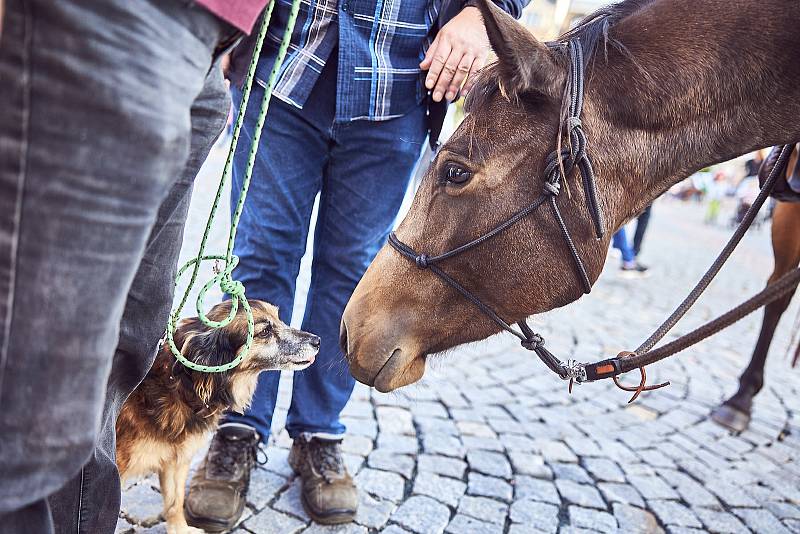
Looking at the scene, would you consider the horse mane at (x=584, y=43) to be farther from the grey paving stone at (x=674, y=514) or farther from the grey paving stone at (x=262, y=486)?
the grey paving stone at (x=674, y=514)

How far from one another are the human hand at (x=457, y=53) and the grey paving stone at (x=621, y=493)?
217 centimetres

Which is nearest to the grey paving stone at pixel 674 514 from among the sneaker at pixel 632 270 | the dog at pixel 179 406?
the dog at pixel 179 406

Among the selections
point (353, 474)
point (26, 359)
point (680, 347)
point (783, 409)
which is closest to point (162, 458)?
point (353, 474)

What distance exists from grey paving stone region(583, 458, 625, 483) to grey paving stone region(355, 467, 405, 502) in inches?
43.7

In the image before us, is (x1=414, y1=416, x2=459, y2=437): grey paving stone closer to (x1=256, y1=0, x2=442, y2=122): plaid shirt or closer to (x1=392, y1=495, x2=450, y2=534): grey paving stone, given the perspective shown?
(x1=392, y1=495, x2=450, y2=534): grey paving stone

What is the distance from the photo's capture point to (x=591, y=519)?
3004mm

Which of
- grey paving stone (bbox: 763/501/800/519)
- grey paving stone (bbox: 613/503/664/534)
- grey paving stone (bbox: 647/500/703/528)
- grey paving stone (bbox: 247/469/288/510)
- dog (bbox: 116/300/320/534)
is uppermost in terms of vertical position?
dog (bbox: 116/300/320/534)

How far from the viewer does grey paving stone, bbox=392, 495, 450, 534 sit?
275cm

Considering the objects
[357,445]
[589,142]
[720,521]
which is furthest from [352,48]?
[720,521]

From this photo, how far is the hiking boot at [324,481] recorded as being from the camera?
2695 mm

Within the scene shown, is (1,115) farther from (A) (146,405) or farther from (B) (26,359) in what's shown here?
(A) (146,405)

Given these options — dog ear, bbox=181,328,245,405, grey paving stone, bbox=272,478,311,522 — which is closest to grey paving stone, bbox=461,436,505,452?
grey paving stone, bbox=272,478,311,522

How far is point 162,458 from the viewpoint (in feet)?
7.88

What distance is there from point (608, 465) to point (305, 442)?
1.77 meters
